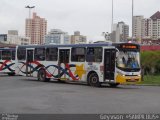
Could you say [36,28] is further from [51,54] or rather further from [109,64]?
[109,64]

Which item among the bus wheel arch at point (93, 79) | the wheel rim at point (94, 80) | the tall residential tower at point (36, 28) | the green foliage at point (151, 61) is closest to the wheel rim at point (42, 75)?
the bus wheel arch at point (93, 79)

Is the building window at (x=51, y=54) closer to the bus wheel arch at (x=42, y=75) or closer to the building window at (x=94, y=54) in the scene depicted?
the bus wheel arch at (x=42, y=75)

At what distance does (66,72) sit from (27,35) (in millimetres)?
83832

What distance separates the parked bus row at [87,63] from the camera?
2497cm

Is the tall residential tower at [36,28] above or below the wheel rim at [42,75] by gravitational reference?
above

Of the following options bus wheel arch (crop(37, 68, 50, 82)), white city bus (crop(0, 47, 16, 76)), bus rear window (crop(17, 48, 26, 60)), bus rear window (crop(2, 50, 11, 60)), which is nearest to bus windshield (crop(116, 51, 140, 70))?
bus wheel arch (crop(37, 68, 50, 82))

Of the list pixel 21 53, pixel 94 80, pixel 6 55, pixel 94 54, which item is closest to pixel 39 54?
pixel 21 53

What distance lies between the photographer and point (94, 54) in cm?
2636

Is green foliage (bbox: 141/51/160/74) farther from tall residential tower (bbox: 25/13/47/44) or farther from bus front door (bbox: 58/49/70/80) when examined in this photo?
tall residential tower (bbox: 25/13/47/44)

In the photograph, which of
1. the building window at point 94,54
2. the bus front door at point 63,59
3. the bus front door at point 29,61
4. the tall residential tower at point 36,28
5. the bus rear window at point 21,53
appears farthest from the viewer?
the tall residential tower at point 36,28

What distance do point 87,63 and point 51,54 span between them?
442 cm

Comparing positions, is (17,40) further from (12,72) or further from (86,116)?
(86,116)

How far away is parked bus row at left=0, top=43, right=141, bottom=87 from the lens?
81.9ft

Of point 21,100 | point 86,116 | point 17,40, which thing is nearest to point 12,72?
point 21,100
